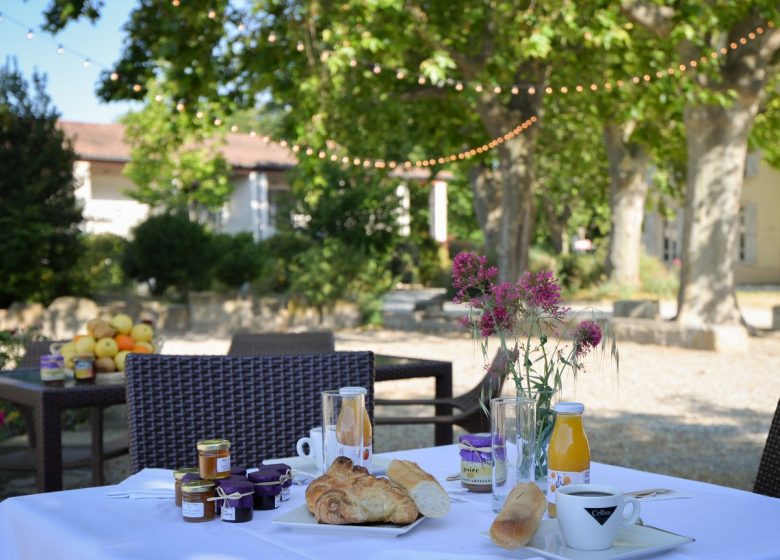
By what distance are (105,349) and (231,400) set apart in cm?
131

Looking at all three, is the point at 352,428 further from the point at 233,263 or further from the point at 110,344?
the point at 233,263

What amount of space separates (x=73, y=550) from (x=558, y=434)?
2.92ft

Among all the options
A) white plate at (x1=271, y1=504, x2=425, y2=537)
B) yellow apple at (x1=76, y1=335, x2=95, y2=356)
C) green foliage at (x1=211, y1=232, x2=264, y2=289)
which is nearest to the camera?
white plate at (x1=271, y1=504, x2=425, y2=537)

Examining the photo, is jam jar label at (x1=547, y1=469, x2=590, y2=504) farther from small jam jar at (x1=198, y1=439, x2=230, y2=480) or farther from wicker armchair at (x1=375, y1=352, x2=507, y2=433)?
wicker armchair at (x1=375, y1=352, x2=507, y2=433)

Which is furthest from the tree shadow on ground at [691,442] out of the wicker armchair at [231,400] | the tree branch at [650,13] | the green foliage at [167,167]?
the green foliage at [167,167]

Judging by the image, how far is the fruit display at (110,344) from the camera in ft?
13.1

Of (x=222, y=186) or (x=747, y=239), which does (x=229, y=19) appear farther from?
(x=747, y=239)

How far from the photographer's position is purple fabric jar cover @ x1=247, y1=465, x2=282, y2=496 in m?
2.02

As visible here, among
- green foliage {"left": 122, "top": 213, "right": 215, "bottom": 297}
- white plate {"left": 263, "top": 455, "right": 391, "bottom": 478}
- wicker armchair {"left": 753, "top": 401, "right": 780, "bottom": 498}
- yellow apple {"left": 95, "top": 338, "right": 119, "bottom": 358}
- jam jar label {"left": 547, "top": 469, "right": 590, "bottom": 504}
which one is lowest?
wicker armchair {"left": 753, "top": 401, "right": 780, "bottom": 498}

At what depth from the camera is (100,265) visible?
1786 centimetres

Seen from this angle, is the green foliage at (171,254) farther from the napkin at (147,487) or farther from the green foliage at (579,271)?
the napkin at (147,487)

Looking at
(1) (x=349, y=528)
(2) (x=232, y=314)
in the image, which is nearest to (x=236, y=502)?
(1) (x=349, y=528)

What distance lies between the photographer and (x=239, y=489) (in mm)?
1940

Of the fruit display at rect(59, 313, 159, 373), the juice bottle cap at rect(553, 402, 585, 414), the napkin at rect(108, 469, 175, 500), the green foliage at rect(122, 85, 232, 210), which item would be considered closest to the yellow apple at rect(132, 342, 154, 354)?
the fruit display at rect(59, 313, 159, 373)
